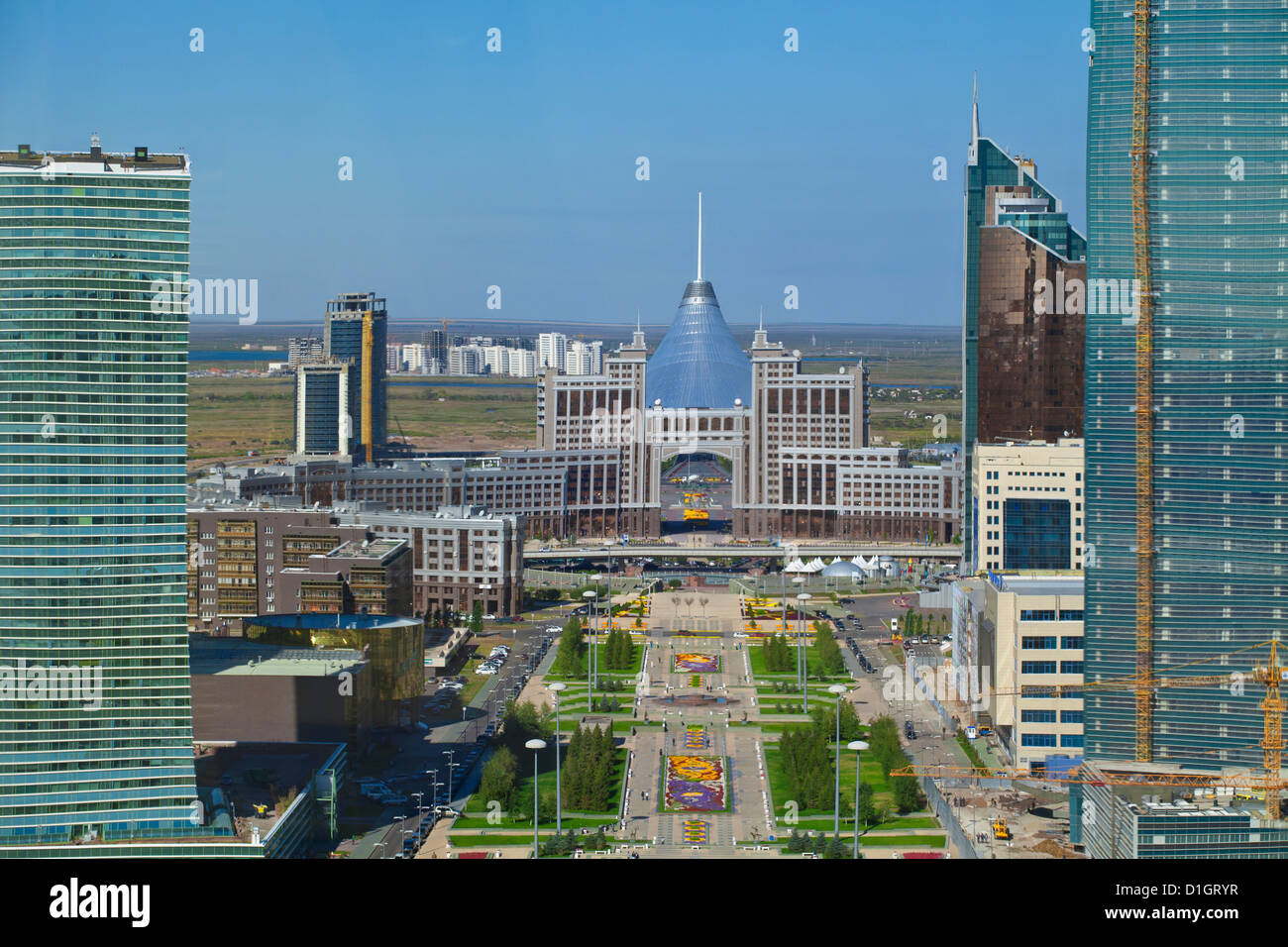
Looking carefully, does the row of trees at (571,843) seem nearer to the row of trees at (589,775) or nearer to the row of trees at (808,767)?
the row of trees at (589,775)

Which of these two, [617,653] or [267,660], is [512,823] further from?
[617,653]

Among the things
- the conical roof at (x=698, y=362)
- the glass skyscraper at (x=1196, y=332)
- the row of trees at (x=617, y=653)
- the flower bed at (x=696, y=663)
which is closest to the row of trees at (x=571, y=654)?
the row of trees at (x=617, y=653)

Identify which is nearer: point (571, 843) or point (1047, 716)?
point (571, 843)

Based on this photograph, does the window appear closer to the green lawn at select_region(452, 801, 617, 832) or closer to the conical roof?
the green lawn at select_region(452, 801, 617, 832)

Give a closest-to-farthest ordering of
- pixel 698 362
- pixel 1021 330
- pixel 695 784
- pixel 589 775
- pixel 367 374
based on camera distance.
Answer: pixel 589 775
pixel 695 784
pixel 1021 330
pixel 367 374
pixel 698 362

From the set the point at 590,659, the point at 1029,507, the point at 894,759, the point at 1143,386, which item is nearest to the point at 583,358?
the point at 1029,507
